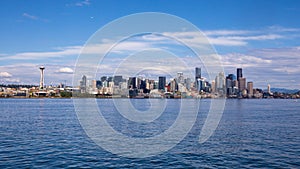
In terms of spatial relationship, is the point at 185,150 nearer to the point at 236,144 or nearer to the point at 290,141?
the point at 236,144

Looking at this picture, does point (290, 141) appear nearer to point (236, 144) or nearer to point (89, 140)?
point (236, 144)

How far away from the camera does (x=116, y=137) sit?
43.1 metres

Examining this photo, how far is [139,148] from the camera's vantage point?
35781mm

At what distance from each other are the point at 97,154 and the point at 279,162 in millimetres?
16865

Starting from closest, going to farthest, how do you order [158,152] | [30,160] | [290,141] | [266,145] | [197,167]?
[197,167] → [30,160] → [158,152] → [266,145] → [290,141]

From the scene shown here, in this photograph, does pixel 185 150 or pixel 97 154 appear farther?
pixel 185 150

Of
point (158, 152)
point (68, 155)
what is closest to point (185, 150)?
point (158, 152)

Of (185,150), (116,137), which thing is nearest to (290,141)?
(185,150)

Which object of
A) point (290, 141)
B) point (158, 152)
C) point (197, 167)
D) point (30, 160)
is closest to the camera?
point (197, 167)

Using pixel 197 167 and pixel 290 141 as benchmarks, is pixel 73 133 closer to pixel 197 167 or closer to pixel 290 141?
pixel 197 167

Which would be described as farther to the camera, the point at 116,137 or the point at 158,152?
the point at 116,137

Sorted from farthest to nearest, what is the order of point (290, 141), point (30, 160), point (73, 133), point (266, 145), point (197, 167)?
point (73, 133), point (290, 141), point (266, 145), point (30, 160), point (197, 167)

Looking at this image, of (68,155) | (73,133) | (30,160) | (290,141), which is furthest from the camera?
(73,133)

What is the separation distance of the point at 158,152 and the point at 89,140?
1064cm
